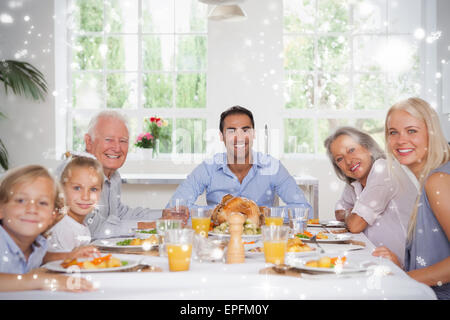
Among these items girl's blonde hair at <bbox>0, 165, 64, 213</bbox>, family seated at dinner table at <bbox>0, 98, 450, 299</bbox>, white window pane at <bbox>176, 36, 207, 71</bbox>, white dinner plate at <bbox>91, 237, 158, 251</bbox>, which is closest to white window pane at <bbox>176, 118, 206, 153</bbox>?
white window pane at <bbox>176, 36, 207, 71</bbox>

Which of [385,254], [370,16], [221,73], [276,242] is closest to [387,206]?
[385,254]

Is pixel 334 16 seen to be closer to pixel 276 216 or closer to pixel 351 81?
pixel 351 81

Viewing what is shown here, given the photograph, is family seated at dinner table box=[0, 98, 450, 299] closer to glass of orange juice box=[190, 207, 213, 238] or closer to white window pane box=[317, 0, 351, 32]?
glass of orange juice box=[190, 207, 213, 238]

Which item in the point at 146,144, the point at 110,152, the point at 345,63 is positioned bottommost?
the point at 110,152

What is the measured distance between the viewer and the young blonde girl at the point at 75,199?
126cm

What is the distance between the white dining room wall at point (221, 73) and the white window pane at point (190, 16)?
0.24 meters

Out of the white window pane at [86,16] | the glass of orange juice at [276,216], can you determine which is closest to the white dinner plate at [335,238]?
the glass of orange juice at [276,216]

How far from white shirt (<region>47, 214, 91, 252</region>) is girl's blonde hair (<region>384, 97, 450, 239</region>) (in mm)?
896

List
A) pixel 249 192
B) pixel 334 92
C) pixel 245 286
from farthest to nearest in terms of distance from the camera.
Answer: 1. pixel 334 92
2. pixel 249 192
3. pixel 245 286

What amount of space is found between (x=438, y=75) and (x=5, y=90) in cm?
367

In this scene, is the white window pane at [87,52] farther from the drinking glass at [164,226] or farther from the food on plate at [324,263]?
the food on plate at [324,263]

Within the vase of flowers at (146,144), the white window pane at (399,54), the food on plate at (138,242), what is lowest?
the food on plate at (138,242)

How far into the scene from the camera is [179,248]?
36.4 inches

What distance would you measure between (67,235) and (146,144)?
2.84 m
